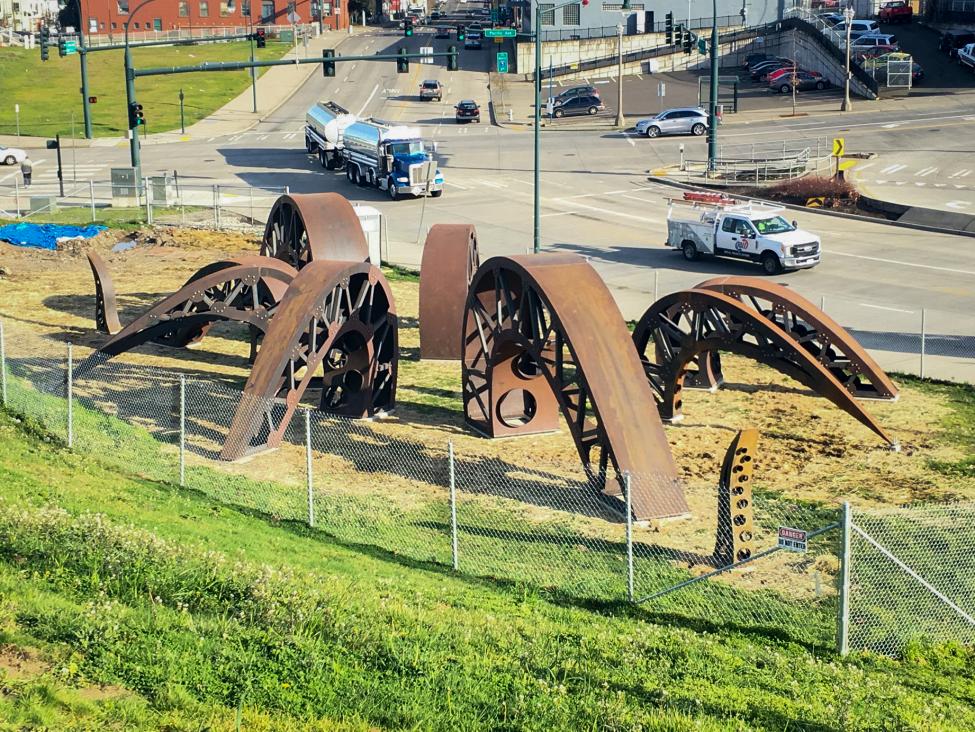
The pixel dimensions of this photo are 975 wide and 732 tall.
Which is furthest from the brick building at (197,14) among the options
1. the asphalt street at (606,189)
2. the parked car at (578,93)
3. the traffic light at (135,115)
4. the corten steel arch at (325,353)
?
the corten steel arch at (325,353)

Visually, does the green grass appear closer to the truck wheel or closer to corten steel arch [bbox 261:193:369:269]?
corten steel arch [bbox 261:193:369:269]

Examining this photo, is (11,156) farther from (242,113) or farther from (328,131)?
(242,113)

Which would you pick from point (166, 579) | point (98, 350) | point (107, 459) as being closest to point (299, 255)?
point (98, 350)

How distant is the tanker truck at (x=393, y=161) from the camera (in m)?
52.4

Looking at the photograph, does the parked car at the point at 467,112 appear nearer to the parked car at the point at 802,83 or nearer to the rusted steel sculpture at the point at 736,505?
the parked car at the point at 802,83

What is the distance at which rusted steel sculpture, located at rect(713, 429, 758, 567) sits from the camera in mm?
16938

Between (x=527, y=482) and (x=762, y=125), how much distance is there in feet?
167

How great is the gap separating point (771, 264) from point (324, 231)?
590 inches

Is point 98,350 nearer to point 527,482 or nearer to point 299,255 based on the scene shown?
point 299,255

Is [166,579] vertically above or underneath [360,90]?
underneath

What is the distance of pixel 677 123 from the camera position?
6669 cm

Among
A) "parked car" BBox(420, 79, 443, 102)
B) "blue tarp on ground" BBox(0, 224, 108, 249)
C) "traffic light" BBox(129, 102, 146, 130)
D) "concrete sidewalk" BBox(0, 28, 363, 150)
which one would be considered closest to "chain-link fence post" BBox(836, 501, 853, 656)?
"blue tarp on ground" BBox(0, 224, 108, 249)

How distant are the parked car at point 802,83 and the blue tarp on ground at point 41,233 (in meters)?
46.5

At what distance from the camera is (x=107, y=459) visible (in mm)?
20766
